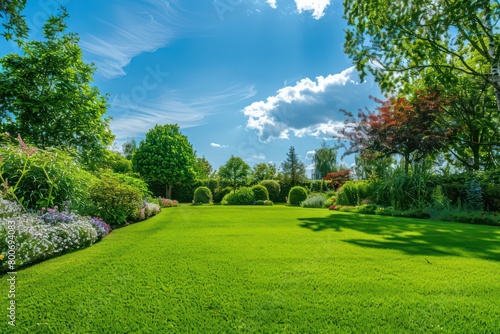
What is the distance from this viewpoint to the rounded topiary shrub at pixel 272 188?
2595 centimetres

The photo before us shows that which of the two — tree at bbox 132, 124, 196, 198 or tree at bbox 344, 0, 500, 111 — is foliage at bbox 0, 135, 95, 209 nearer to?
tree at bbox 344, 0, 500, 111

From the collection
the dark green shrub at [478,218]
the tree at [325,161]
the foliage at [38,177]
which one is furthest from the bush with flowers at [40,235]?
the tree at [325,161]

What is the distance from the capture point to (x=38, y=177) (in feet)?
16.9

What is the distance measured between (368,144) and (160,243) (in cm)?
1221

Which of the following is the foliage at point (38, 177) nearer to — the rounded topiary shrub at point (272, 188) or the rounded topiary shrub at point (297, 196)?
the rounded topiary shrub at point (297, 196)


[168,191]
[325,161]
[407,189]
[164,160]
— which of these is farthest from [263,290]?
[325,161]

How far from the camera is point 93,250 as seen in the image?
3943 millimetres

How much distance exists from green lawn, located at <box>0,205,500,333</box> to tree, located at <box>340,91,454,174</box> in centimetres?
965

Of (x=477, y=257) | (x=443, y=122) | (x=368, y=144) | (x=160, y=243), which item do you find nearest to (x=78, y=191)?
(x=160, y=243)

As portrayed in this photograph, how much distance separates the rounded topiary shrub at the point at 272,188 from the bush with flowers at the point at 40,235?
70.1 ft

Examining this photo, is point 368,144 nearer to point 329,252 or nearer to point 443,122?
point 443,122

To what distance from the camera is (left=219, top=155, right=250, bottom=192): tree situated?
2559cm

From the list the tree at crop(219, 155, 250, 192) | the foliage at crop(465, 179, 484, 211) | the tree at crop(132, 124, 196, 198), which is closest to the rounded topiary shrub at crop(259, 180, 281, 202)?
the tree at crop(219, 155, 250, 192)

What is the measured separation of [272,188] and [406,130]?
15.0m
